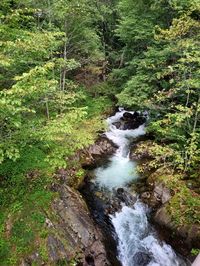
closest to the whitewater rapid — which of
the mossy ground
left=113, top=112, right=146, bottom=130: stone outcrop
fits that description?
the mossy ground

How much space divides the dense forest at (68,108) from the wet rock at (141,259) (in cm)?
172

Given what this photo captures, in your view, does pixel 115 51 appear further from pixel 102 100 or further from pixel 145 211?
pixel 145 211

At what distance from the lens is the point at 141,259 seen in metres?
10.8

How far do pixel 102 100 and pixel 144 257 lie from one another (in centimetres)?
1470

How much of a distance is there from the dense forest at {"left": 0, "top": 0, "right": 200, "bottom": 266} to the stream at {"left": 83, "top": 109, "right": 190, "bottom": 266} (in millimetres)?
965

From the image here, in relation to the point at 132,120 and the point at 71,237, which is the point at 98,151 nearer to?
the point at 132,120

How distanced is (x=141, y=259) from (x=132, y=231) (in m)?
1.35

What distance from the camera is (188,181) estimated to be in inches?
527

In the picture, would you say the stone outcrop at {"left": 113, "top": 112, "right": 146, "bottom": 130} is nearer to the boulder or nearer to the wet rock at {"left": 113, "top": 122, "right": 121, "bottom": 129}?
the wet rock at {"left": 113, "top": 122, "right": 121, "bottom": 129}

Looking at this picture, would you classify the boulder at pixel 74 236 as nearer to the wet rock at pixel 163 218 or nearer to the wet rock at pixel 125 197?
the wet rock at pixel 125 197

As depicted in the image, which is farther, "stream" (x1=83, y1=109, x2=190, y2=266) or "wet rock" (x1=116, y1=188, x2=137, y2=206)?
"wet rock" (x1=116, y1=188, x2=137, y2=206)

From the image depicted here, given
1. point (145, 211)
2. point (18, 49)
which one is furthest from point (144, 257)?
point (18, 49)

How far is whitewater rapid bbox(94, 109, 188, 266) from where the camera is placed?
35.5 feet

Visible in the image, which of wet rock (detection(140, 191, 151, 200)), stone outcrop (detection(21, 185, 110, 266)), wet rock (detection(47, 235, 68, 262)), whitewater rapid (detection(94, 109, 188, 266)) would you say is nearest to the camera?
wet rock (detection(47, 235, 68, 262))
